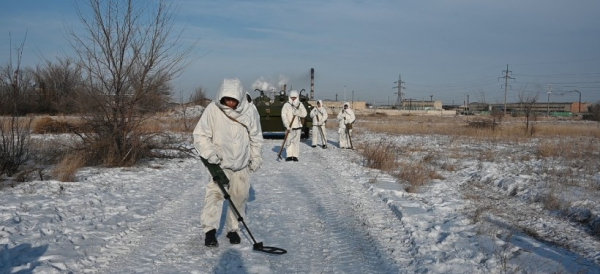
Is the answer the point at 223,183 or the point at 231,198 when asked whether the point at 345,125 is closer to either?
the point at 231,198

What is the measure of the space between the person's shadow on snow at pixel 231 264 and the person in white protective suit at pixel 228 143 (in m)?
0.33

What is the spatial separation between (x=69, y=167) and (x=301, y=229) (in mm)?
6212

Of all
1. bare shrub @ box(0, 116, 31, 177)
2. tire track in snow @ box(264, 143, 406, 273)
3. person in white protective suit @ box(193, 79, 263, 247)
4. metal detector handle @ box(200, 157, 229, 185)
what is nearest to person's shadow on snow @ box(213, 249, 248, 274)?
person in white protective suit @ box(193, 79, 263, 247)

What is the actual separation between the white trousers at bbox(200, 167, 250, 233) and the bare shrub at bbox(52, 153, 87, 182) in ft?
16.4

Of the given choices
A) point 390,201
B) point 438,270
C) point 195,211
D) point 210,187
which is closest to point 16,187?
point 195,211

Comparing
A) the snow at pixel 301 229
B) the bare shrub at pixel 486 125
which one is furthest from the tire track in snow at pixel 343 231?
the bare shrub at pixel 486 125

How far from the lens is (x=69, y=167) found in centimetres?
1035

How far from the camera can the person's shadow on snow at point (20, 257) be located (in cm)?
463

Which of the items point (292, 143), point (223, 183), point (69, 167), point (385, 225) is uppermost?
point (223, 183)

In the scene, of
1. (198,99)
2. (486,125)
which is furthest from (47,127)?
(486,125)

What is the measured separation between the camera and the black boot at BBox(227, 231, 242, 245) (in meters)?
5.86

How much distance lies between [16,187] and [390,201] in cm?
662

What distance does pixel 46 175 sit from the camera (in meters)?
10.0

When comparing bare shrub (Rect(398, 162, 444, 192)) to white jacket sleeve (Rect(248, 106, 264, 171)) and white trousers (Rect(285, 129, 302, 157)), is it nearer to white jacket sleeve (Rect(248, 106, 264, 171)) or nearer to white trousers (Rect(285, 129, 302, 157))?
white trousers (Rect(285, 129, 302, 157))
